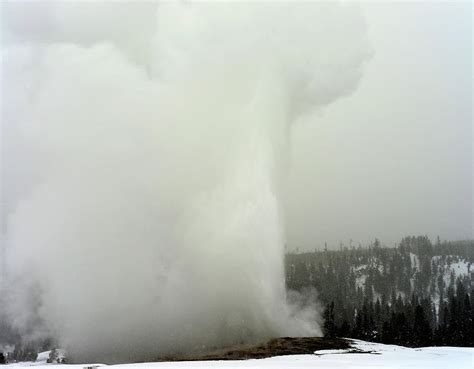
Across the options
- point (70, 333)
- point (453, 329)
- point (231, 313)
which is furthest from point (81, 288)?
point (453, 329)

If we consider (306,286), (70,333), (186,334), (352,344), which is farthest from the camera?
(306,286)

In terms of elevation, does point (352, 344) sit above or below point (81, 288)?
below

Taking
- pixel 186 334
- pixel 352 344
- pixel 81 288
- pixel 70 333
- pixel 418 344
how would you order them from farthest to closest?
pixel 418 344
pixel 81 288
pixel 70 333
pixel 186 334
pixel 352 344

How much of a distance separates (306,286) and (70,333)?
118623mm

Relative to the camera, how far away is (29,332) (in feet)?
601

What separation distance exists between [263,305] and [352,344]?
15545 mm

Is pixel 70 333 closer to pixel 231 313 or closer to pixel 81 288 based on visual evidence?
pixel 81 288

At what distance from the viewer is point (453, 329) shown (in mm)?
91375

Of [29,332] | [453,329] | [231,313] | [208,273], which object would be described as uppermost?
[208,273]

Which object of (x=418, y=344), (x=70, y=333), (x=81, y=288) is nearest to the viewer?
(x=70, y=333)

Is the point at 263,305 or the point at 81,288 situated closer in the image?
the point at 263,305

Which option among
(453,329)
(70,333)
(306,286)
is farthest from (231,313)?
(306,286)

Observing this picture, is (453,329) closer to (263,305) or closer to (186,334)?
(263,305)

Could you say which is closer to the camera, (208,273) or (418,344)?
(208,273)
